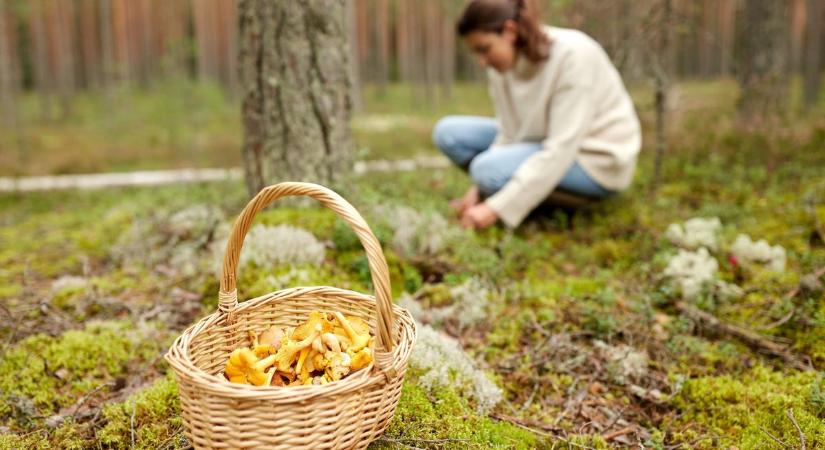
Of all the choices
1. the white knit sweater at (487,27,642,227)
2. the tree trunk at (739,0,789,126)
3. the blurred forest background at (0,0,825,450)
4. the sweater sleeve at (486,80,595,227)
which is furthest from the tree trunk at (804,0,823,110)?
the sweater sleeve at (486,80,595,227)

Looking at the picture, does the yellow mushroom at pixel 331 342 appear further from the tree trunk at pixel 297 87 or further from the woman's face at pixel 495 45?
the woman's face at pixel 495 45

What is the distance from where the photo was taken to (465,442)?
2100 millimetres

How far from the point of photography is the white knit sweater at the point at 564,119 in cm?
400

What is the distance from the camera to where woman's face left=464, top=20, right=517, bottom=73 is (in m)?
3.92

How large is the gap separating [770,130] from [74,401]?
21.9ft

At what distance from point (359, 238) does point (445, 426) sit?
0.83 m

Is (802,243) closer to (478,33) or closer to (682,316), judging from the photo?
(682,316)

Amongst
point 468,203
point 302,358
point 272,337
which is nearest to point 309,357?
point 302,358

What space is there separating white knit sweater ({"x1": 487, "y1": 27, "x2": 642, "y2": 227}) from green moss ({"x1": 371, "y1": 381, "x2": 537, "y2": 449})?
1915 mm

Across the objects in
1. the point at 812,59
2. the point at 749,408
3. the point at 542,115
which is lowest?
the point at 749,408

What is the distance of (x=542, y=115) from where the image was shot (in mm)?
4277

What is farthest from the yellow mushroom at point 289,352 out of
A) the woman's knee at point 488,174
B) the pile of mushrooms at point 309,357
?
the woman's knee at point 488,174

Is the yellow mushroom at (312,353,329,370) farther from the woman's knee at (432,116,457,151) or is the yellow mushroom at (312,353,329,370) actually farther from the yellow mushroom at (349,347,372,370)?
the woman's knee at (432,116,457,151)

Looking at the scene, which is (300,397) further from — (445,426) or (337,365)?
(445,426)
